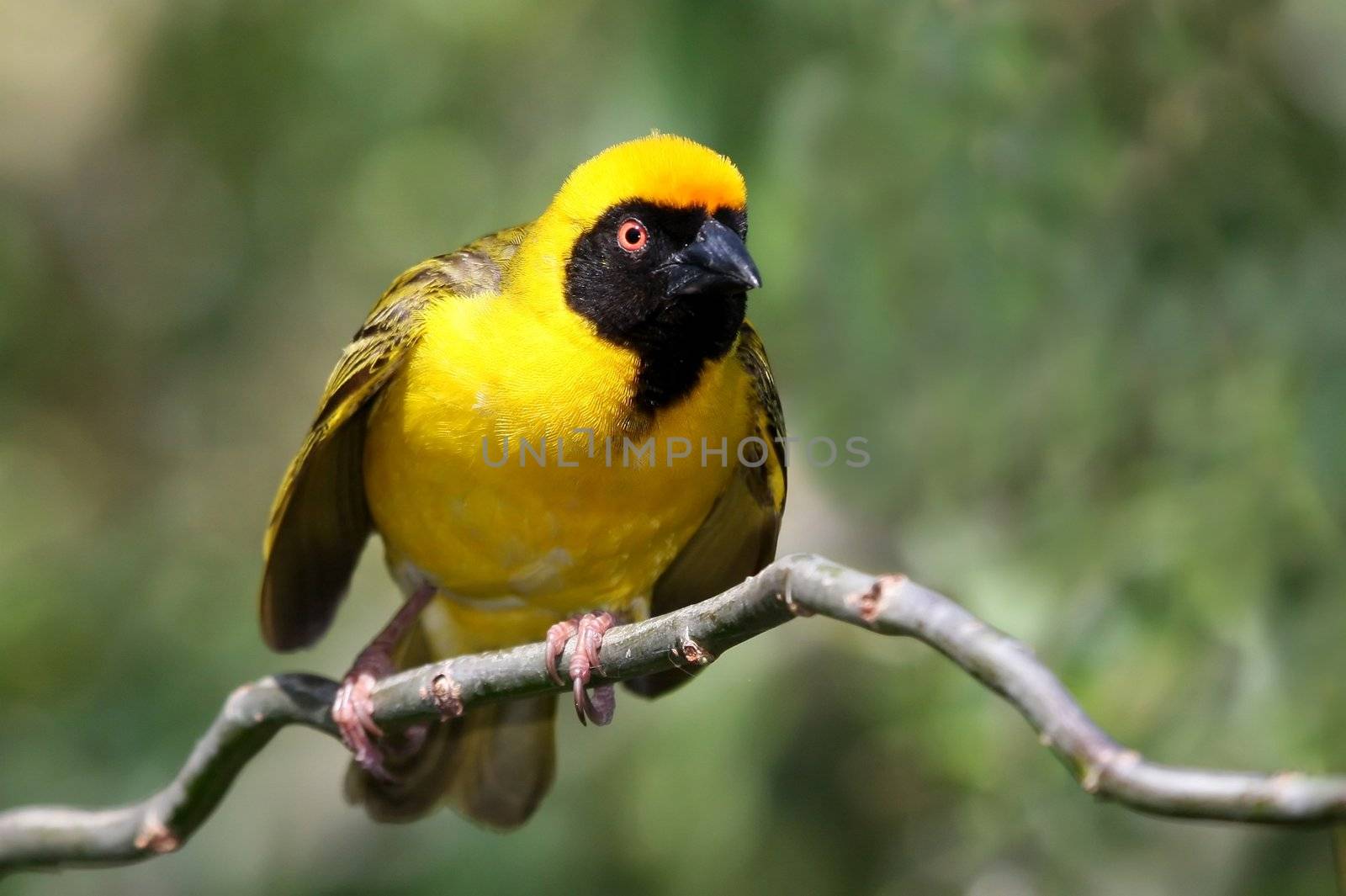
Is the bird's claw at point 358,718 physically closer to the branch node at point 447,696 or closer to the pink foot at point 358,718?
the pink foot at point 358,718

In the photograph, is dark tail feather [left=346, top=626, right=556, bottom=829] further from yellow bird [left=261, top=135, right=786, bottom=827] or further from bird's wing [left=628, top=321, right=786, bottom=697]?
bird's wing [left=628, top=321, right=786, bottom=697]

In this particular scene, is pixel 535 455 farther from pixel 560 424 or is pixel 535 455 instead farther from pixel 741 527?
pixel 741 527

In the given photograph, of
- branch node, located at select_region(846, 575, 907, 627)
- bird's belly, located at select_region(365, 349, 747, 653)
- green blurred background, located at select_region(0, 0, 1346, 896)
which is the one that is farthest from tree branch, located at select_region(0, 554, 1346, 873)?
green blurred background, located at select_region(0, 0, 1346, 896)

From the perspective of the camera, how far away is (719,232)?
3.74 meters

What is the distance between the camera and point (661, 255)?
378cm

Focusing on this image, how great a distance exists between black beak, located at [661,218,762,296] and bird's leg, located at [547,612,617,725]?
0.82 m

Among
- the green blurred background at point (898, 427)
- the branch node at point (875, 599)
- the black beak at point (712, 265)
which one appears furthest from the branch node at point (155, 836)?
the green blurred background at point (898, 427)

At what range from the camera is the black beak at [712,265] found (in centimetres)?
364

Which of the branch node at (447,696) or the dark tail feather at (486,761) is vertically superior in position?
the dark tail feather at (486,761)

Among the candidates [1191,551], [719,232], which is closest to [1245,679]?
[1191,551]

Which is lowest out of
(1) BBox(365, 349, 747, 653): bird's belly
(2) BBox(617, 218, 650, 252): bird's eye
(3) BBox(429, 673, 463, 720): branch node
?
(3) BBox(429, 673, 463, 720): branch node

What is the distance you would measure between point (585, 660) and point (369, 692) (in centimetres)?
72

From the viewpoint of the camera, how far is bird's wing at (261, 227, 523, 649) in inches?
153

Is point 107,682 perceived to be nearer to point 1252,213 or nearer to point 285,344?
point 285,344
